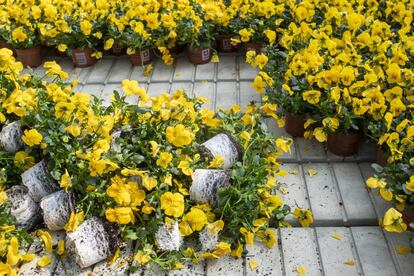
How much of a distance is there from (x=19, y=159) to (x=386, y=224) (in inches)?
67.8

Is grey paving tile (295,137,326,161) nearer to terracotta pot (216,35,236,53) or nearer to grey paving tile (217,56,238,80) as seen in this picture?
grey paving tile (217,56,238,80)

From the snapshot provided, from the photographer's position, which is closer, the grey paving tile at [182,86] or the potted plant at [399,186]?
the potted plant at [399,186]

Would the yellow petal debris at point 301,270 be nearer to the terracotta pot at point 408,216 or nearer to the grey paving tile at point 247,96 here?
the terracotta pot at point 408,216

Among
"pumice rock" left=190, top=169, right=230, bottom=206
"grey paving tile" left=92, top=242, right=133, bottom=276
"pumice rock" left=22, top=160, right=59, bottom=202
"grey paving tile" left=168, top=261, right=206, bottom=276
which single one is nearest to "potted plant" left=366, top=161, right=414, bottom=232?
"pumice rock" left=190, top=169, right=230, bottom=206

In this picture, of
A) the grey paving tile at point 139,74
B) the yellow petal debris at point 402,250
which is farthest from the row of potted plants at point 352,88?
the grey paving tile at point 139,74

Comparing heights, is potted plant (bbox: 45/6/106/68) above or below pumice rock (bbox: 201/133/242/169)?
below

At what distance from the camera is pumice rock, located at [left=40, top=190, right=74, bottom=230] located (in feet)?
7.14

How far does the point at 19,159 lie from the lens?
2.38 m

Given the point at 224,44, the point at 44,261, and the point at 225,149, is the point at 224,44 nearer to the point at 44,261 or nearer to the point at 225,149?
the point at 225,149

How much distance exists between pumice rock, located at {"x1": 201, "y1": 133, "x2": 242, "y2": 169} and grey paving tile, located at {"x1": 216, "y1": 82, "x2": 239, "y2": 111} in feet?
2.49

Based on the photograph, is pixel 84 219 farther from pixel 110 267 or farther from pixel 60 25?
pixel 60 25

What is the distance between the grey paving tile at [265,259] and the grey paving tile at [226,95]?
1192mm

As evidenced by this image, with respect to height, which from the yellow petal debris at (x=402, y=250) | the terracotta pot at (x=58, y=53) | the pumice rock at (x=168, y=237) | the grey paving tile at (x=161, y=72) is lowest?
the terracotta pot at (x=58, y=53)

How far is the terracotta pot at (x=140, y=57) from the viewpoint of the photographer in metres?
3.71
